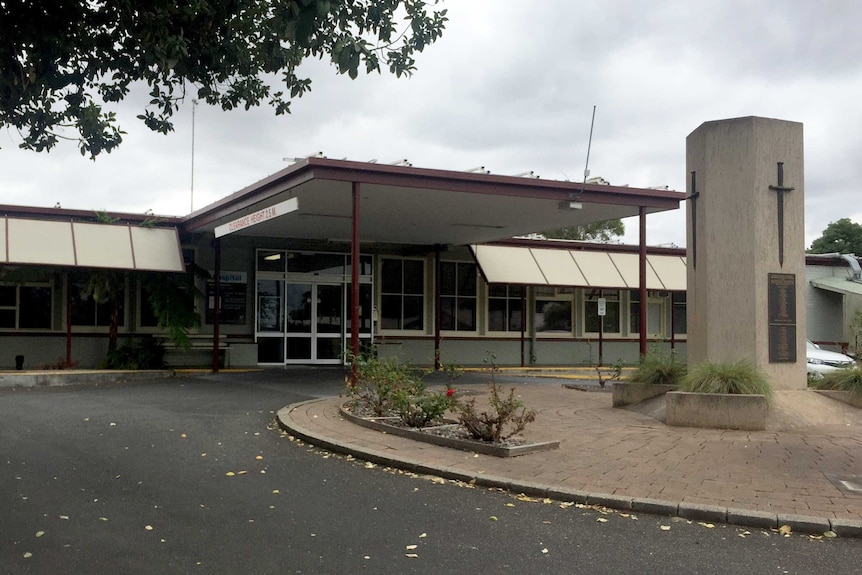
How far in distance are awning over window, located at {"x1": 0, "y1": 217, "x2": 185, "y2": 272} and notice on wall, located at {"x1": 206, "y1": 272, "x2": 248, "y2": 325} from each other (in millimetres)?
2064

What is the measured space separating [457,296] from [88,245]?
1009 cm

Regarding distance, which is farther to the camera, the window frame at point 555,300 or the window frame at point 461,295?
the window frame at point 555,300

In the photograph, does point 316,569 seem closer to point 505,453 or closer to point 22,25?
point 505,453

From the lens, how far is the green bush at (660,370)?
12.1 metres

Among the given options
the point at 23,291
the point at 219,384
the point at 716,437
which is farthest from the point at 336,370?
the point at 716,437

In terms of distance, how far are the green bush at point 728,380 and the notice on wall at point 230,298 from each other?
13.3 metres

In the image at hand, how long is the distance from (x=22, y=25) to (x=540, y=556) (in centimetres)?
579

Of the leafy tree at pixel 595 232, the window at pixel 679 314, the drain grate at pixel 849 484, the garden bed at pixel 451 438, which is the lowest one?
the drain grate at pixel 849 484

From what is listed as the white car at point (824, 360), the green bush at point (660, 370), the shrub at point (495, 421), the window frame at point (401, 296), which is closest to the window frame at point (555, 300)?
the window frame at point (401, 296)

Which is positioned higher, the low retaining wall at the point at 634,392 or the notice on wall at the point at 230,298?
the notice on wall at the point at 230,298

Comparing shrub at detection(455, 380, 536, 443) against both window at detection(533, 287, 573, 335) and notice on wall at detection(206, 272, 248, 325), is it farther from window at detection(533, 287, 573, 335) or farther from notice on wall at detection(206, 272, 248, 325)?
window at detection(533, 287, 573, 335)

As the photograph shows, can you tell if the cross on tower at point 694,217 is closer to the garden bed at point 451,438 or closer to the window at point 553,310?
the garden bed at point 451,438

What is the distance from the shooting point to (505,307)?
24.2 metres

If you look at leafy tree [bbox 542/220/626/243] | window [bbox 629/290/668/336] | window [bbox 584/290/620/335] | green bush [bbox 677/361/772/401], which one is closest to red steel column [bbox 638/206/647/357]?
green bush [bbox 677/361/772/401]
